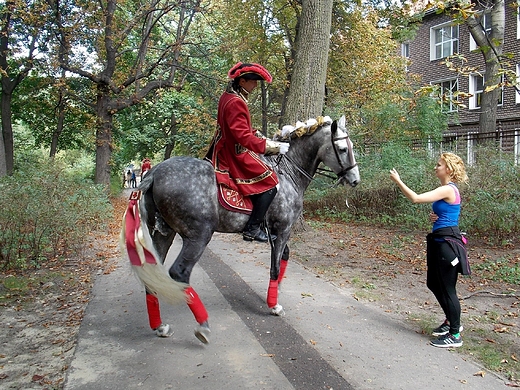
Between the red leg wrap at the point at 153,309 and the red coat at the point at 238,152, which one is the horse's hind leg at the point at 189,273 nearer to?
the red leg wrap at the point at 153,309

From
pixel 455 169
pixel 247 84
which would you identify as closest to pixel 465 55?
pixel 455 169

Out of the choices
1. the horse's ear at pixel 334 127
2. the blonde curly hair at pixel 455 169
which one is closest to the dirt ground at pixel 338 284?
the blonde curly hair at pixel 455 169

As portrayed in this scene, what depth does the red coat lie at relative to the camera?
4.24 m

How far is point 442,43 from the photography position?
961 inches

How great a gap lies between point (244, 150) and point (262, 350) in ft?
6.48

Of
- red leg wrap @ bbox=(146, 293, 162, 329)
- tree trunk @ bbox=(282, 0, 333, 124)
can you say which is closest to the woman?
red leg wrap @ bbox=(146, 293, 162, 329)

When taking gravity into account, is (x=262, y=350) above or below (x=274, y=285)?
below

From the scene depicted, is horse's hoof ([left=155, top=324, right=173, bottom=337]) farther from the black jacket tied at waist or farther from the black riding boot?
the black jacket tied at waist

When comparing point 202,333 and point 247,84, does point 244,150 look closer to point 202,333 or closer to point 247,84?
point 247,84

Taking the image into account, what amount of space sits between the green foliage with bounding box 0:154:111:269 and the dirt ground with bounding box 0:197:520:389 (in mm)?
401

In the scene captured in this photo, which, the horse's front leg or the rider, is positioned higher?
the rider

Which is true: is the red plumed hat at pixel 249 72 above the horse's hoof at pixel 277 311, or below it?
above

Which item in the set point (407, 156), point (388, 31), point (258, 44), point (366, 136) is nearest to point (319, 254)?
point (407, 156)

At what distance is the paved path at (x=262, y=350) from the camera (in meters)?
3.36
